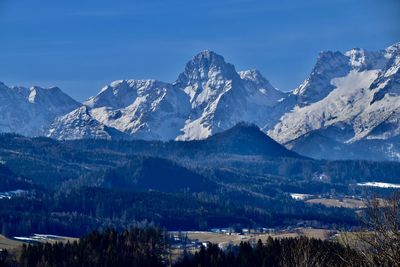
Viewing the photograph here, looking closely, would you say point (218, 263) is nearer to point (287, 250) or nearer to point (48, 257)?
point (287, 250)

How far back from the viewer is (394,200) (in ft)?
218

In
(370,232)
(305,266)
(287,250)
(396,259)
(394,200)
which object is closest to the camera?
(396,259)

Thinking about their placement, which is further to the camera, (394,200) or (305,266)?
(305,266)

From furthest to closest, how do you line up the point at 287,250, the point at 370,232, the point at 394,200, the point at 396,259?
the point at 287,250
the point at 370,232
the point at 394,200
the point at 396,259

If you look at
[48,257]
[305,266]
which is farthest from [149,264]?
[305,266]

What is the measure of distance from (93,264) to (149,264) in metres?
11.8

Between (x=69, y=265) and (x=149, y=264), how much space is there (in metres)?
16.1

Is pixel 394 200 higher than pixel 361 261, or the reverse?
pixel 394 200

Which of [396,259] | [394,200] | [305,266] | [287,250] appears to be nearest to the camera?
[396,259]

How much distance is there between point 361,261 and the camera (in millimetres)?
69875

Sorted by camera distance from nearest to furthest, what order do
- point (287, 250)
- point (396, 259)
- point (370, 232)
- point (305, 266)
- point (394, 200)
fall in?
point (396, 259) → point (394, 200) → point (370, 232) → point (305, 266) → point (287, 250)

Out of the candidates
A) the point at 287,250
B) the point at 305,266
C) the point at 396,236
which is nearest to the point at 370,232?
the point at 396,236

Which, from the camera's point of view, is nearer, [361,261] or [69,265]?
[361,261]

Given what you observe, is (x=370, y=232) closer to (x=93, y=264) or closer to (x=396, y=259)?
(x=396, y=259)
